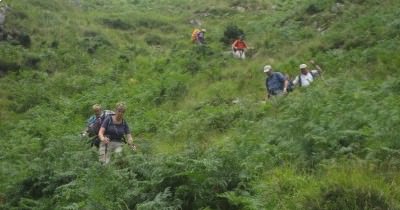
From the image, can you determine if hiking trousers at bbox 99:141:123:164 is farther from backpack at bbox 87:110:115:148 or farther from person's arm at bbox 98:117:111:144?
backpack at bbox 87:110:115:148

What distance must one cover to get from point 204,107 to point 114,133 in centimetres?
539

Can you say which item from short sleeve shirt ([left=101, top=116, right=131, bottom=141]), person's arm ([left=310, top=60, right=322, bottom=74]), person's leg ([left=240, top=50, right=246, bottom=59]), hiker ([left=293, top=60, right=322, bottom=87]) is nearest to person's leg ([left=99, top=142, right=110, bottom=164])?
short sleeve shirt ([left=101, top=116, right=131, bottom=141])

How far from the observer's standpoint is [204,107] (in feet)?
53.0

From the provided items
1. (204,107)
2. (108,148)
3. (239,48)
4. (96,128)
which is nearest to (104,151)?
(108,148)

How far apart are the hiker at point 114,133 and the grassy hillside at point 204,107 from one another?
406 millimetres

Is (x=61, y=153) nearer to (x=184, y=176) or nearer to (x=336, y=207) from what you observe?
(x=184, y=176)

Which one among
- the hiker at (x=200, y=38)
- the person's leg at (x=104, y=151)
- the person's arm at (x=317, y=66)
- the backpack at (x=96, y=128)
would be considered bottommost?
the person's leg at (x=104, y=151)

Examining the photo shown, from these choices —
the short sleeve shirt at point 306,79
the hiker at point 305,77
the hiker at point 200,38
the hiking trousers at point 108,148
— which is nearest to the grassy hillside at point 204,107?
the hiking trousers at point 108,148

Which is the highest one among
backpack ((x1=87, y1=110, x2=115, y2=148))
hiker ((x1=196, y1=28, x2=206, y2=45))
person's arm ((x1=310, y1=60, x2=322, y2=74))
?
hiker ((x1=196, y1=28, x2=206, y2=45))

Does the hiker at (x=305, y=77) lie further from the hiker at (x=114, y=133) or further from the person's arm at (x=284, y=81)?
the hiker at (x=114, y=133)

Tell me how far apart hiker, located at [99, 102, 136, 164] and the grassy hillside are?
0.41 metres

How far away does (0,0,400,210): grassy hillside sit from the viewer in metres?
7.25

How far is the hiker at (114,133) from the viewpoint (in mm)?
10875

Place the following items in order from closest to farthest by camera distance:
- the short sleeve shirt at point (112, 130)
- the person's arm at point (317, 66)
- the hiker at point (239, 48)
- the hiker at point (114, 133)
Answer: the hiker at point (114, 133), the short sleeve shirt at point (112, 130), the person's arm at point (317, 66), the hiker at point (239, 48)
